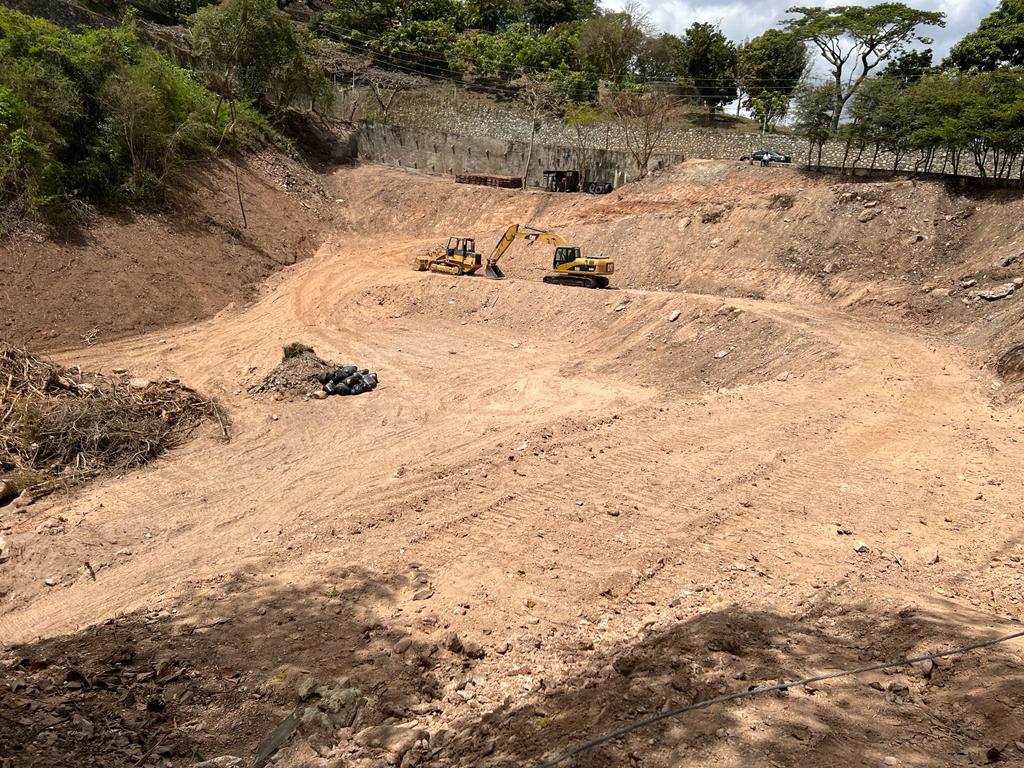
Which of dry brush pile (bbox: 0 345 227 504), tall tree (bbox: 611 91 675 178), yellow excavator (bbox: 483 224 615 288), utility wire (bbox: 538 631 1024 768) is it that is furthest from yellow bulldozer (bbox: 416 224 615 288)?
utility wire (bbox: 538 631 1024 768)

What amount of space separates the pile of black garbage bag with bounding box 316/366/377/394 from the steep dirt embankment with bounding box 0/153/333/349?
7433 mm

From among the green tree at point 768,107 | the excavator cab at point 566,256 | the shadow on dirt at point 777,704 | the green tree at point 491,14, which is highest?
the green tree at point 491,14

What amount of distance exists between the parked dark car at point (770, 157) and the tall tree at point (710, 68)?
13690mm

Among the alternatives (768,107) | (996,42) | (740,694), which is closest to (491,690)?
(740,694)

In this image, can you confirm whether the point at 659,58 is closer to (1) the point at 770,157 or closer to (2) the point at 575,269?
(1) the point at 770,157

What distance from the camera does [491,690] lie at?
14.9 ft

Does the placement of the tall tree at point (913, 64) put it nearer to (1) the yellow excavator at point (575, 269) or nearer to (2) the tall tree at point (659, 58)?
(2) the tall tree at point (659, 58)

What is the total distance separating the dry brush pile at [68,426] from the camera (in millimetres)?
9109

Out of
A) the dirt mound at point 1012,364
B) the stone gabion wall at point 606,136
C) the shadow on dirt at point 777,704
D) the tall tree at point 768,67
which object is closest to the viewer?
the shadow on dirt at point 777,704

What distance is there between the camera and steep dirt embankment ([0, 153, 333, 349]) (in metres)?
16.1

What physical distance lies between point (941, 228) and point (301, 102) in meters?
30.1

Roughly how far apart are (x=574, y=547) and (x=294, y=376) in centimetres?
856

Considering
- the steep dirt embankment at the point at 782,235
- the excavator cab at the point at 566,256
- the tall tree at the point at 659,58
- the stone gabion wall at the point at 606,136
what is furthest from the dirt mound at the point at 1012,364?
the tall tree at the point at 659,58

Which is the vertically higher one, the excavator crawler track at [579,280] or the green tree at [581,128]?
the green tree at [581,128]
